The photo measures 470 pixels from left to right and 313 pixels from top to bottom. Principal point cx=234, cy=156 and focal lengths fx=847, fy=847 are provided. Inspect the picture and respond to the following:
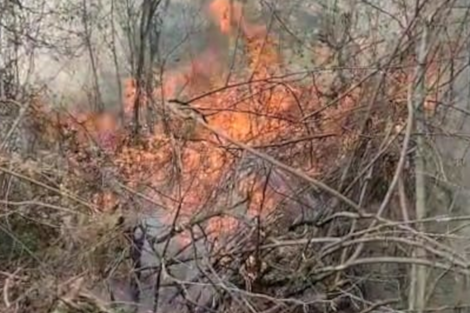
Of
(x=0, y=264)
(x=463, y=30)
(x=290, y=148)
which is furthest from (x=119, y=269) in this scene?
(x=463, y=30)

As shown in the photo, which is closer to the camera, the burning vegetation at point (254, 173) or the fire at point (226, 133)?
the burning vegetation at point (254, 173)

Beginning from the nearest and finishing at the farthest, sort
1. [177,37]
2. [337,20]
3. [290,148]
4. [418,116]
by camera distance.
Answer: [418,116], [290,148], [337,20], [177,37]

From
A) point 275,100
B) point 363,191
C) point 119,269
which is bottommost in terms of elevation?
point 119,269

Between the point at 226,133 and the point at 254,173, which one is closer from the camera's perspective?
the point at 254,173

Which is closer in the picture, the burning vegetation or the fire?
the burning vegetation

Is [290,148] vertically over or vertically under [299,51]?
under

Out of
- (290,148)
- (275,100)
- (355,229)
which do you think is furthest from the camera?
(275,100)

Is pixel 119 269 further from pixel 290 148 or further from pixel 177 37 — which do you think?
pixel 177 37

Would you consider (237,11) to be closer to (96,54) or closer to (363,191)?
(96,54)

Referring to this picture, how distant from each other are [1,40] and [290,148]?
93.0 inches

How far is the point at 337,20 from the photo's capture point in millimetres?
5320

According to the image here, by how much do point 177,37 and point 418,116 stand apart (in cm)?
221

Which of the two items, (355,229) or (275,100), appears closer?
(355,229)

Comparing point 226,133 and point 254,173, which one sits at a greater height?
point 226,133
